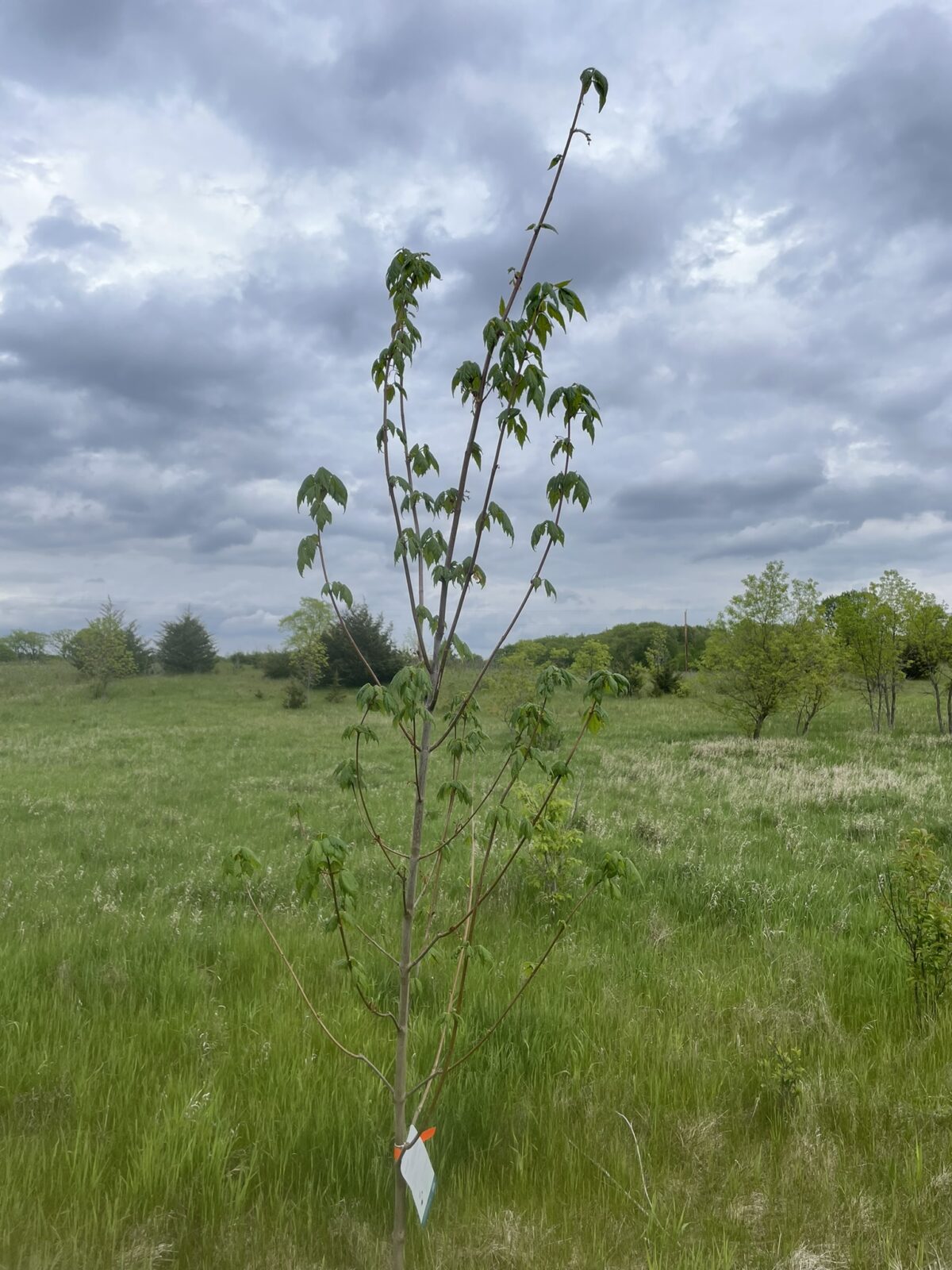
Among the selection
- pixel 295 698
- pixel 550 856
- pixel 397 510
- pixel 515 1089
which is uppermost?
pixel 397 510

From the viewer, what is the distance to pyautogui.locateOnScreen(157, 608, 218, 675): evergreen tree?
60.1 m

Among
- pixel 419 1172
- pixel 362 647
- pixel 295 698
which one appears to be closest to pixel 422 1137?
pixel 419 1172

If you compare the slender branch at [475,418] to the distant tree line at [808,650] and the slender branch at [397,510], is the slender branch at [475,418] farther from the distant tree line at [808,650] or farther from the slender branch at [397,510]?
the distant tree line at [808,650]

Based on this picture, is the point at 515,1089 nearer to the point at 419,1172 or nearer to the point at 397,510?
the point at 419,1172

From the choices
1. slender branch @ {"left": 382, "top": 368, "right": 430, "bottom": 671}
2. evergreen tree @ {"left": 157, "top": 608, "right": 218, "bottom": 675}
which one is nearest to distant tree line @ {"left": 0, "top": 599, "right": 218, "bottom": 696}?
evergreen tree @ {"left": 157, "top": 608, "right": 218, "bottom": 675}

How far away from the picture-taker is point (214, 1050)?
4254 millimetres

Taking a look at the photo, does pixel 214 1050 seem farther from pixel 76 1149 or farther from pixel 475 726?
pixel 475 726

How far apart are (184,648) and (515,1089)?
62.0 metres

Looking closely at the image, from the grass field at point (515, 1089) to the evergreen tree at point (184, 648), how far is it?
5533 cm

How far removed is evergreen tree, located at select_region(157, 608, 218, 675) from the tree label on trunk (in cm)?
6261

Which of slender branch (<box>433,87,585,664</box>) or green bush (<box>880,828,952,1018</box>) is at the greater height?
slender branch (<box>433,87,585,664</box>)

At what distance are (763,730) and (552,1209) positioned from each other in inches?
1083

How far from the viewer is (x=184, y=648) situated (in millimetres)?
60344

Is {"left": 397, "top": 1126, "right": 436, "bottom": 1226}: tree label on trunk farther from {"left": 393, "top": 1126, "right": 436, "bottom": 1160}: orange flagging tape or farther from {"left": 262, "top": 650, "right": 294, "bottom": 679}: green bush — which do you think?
{"left": 262, "top": 650, "right": 294, "bottom": 679}: green bush
